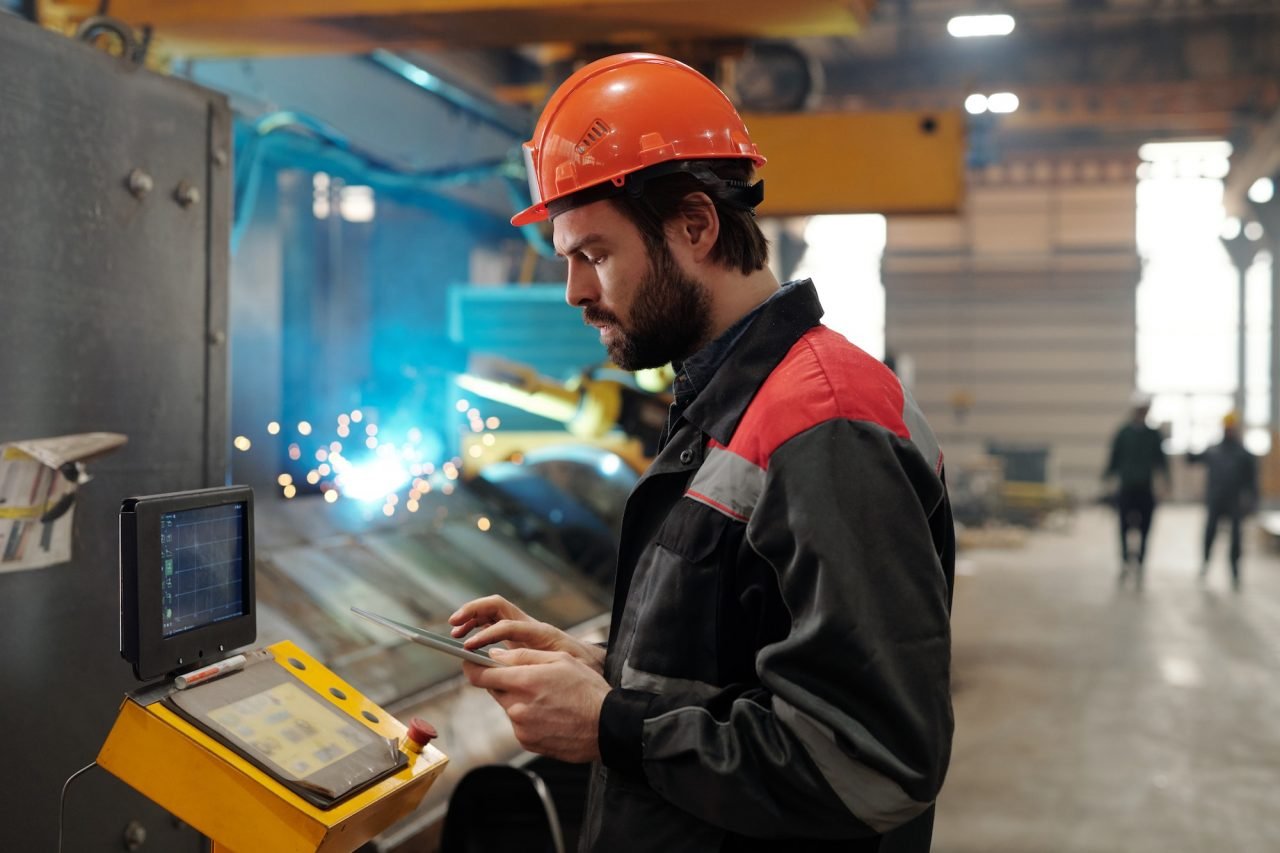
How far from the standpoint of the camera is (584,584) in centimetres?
504

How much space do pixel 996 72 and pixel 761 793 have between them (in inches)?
415

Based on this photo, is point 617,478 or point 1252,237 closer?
point 617,478

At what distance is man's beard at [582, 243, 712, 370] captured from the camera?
136 centimetres

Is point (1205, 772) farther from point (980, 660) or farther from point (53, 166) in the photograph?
point (53, 166)

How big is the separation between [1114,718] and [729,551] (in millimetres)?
4959

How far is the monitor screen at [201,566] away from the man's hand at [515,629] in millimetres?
289

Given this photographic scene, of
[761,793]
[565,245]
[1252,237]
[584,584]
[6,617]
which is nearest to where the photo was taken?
[761,793]

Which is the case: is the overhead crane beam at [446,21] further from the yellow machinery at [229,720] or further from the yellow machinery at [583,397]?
the yellow machinery at [229,720]

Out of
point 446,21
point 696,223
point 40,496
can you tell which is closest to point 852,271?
point 446,21

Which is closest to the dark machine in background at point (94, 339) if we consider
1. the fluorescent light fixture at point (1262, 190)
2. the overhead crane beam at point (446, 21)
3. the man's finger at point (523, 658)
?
the man's finger at point (523, 658)

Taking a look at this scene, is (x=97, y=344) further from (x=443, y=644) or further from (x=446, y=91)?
(x=446, y=91)

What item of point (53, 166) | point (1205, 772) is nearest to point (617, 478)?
point (1205, 772)

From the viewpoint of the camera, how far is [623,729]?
1222 mm

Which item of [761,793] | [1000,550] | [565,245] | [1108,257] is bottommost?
[1000,550]
